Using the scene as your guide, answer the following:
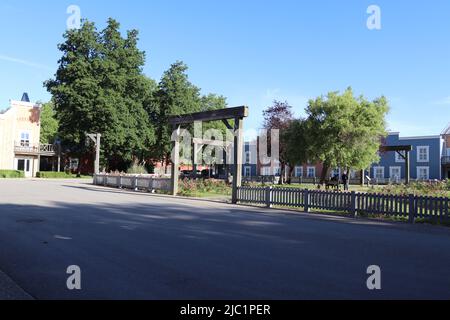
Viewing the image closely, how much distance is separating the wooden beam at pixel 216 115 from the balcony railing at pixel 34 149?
35.8 m

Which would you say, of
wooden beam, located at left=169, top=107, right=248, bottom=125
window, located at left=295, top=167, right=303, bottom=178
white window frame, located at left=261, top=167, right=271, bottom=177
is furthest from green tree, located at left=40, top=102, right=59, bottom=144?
wooden beam, located at left=169, top=107, right=248, bottom=125

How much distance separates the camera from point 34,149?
5550 centimetres

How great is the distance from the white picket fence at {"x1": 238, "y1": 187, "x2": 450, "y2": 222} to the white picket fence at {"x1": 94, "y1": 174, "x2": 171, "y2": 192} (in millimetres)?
8340

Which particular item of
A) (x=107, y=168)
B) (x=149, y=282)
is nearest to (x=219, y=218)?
(x=149, y=282)

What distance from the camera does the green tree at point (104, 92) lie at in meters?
49.3

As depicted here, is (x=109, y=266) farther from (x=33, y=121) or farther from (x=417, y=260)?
(x=33, y=121)

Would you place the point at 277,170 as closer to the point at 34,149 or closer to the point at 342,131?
the point at 342,131

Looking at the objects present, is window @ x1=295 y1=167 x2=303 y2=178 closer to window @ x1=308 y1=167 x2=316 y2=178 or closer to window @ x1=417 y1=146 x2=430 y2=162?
window @ x1=308 y1=167 x2=316 y2=178

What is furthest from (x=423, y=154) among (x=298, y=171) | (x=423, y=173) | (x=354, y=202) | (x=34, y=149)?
(x=34, y=149)

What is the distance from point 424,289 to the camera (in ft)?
18.8

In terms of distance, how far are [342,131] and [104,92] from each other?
94.8 feet

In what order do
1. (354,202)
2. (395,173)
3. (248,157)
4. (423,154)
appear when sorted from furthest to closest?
(248,157), (395,173), (423,154), (354,202)

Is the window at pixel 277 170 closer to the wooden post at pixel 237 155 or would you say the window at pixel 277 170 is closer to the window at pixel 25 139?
the window at pixel 25 139

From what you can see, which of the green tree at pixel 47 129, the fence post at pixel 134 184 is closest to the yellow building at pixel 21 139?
the green tree at pixel 47 129
